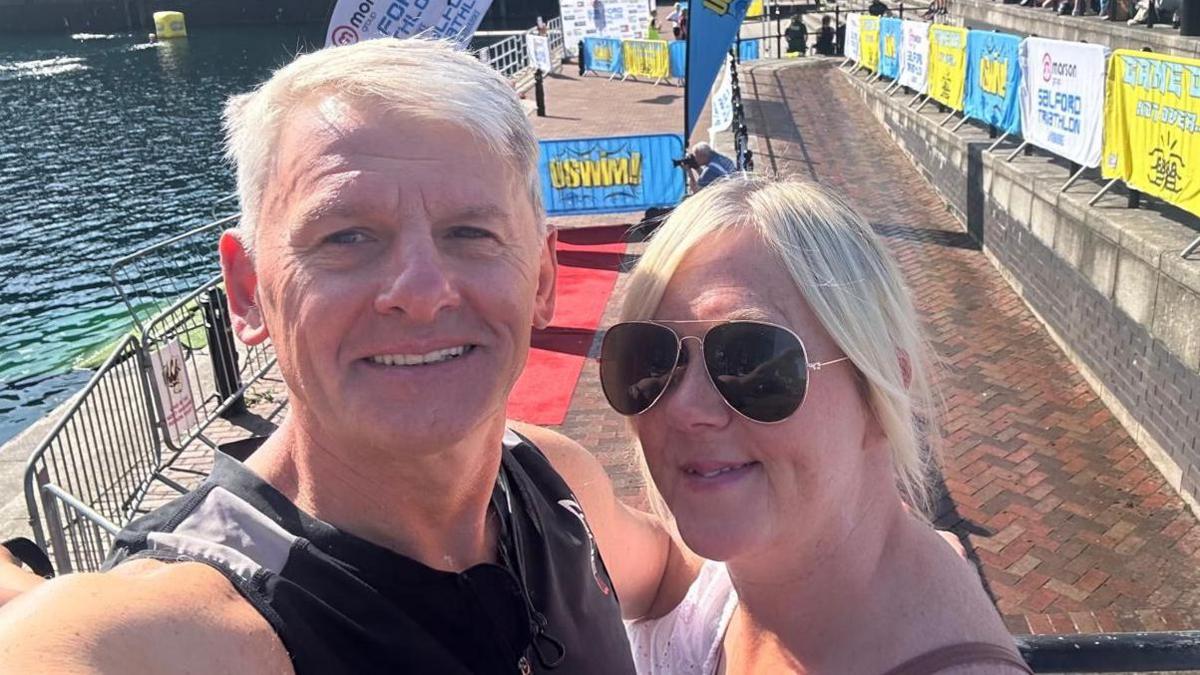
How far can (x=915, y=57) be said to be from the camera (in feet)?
54.8

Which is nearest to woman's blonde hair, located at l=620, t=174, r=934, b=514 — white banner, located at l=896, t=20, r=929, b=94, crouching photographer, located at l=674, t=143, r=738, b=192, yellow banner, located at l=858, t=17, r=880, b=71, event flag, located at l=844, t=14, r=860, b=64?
crouching photographer, located at l=674, t=143, r=738, b=192

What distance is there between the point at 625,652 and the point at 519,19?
7322 centimetres

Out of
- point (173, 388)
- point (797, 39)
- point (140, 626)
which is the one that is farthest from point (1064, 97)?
point (797, 39)

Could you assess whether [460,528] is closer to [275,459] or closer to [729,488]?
[275,459]

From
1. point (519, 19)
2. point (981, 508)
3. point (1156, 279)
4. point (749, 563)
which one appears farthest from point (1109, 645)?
point (519, 19)

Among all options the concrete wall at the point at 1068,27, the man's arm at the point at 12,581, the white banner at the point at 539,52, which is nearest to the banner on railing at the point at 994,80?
the concrete wall at the point at 1068,27

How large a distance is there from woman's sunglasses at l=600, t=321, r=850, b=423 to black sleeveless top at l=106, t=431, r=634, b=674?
1.40 ft

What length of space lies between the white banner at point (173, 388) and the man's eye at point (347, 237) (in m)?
5.90

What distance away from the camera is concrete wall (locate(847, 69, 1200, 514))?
598 cm

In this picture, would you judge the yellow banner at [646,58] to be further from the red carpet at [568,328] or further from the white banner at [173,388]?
the white banner at [173,388]

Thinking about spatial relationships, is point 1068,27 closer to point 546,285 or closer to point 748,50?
point 748,50

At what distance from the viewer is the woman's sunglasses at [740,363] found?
178 cm

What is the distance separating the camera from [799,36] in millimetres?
31875

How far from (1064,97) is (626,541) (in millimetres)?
8447
